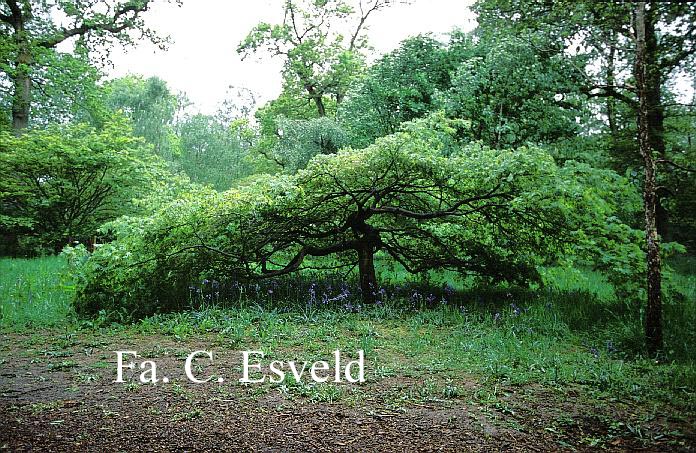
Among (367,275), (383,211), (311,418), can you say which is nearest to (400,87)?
(383,211)

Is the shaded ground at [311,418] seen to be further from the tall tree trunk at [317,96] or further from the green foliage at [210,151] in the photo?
the green foliage at [210,151]

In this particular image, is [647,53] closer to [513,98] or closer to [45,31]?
[513,98]

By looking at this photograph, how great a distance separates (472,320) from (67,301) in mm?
3863

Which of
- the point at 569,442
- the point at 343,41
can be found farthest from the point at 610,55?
the point at 343,41

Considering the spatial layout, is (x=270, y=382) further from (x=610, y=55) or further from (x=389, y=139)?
(x=610, y=55)

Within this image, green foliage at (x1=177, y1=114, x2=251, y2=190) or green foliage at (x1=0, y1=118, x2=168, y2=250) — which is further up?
green foliage at (x1=177, y1=114, x2=251, y2=190)

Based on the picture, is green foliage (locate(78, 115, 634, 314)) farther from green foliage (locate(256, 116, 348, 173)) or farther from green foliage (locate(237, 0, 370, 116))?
green foliage (locate(237, 0, 370, 116))

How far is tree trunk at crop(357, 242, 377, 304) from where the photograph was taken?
489 centimetres

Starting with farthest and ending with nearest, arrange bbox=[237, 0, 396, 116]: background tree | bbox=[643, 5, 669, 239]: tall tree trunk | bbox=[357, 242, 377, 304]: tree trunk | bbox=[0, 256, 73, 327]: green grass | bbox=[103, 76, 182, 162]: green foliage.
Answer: bbox=[103, 76, 182, 162]: green foliage < bbox=[237, 0, 396, 116]: background tree < bbox=[357, 242, 377, 304]: tree trunk < bbox=[0, 256, 73, 327]: green grass < bbox=[643, 5, 669, 239]: tall tree trunk

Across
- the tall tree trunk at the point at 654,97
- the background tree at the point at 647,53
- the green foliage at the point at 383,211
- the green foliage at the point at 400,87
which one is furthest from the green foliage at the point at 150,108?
the tall tree trunk at the point at 654,97

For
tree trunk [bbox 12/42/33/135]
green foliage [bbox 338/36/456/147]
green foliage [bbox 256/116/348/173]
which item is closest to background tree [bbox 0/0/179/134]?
tree trunk [bbox 12/42/33/135]

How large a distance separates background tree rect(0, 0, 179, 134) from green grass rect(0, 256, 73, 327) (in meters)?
1.73

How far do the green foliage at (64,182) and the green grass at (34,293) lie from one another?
1.43 ft

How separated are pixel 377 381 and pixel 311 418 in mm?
595
